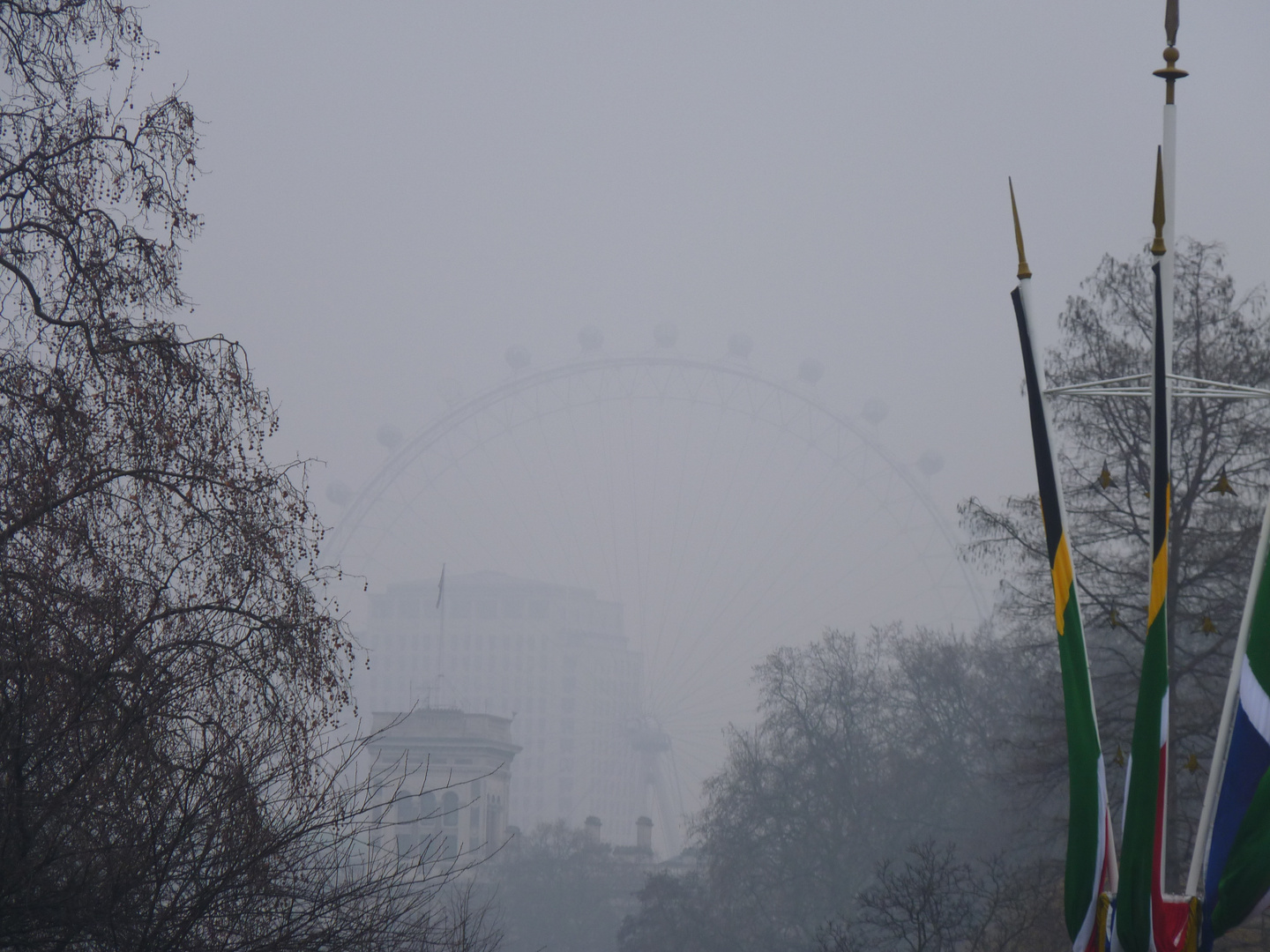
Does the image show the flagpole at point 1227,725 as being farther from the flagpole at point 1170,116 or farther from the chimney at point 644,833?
the chimney at point 644,833

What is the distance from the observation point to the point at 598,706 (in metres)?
108

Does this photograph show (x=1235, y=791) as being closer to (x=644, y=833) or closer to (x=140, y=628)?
(x=140, y=628)

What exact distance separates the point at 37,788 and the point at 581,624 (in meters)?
126

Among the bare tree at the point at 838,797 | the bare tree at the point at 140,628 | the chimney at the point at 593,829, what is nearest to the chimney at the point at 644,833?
the chimney at the point at 593,829

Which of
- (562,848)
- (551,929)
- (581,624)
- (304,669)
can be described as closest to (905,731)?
(551,929)

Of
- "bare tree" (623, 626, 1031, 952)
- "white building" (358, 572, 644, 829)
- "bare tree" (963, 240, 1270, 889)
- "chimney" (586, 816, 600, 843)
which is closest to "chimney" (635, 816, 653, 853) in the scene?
"chimney" (586, 816, 600, 843)

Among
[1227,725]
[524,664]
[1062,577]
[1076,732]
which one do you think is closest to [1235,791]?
[1227,725]

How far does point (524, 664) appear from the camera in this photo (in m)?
128

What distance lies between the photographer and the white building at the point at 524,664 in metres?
123

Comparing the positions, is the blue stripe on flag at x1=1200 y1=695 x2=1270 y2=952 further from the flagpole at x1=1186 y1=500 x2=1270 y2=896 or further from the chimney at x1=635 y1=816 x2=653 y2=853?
the chimney at x1=635 y1=816 x2=653 y2=853

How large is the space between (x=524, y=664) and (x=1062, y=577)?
4819 inches

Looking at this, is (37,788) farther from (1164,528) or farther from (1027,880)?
(1027,880)

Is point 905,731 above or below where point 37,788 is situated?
above

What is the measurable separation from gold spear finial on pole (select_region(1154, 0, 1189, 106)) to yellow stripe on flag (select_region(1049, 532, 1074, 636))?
2394 millimetres
